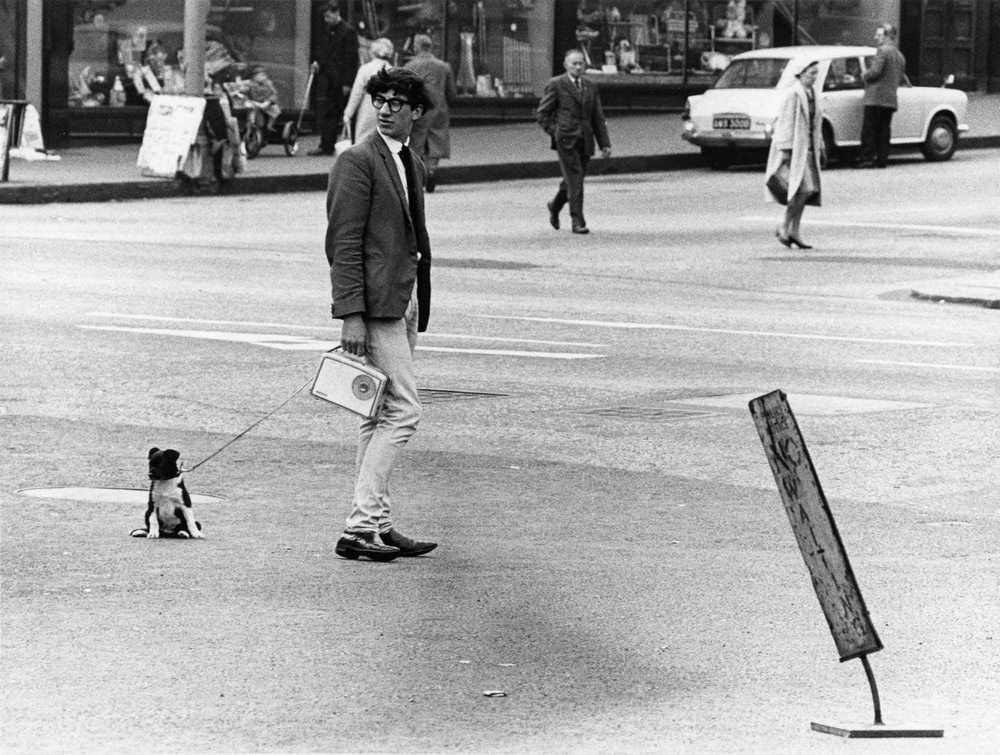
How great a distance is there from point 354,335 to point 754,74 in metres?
24.4

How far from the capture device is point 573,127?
2245 cm

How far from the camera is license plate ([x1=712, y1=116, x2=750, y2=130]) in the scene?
3081 centimetres

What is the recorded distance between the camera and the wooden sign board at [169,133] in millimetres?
26266

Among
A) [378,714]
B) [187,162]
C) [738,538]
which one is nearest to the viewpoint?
[378,714]

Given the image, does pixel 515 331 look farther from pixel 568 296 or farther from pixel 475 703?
pixel 475 703

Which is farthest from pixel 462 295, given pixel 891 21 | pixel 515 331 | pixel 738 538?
pixel 891 21

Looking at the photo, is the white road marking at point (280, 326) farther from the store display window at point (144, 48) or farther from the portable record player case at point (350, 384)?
the store display window at point (144, 48)

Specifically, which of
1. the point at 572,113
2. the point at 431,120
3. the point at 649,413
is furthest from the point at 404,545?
the point at 431,120

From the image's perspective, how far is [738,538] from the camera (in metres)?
8.66

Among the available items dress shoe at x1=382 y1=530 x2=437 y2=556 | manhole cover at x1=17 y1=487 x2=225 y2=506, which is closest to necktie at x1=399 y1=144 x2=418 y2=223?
dress shoe at x1=382 y1=530 x2=437 y2=556

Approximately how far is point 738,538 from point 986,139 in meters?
29.1

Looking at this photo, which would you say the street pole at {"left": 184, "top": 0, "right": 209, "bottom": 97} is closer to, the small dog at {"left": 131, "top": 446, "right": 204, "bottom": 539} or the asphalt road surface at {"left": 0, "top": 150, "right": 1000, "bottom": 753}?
the asphalt road surface at {"left": 0, "top": 150, "right": 1000, "bottom": 753}

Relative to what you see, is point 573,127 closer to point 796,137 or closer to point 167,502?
point 796,137

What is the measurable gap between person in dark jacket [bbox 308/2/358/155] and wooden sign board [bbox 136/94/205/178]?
3837 mm
